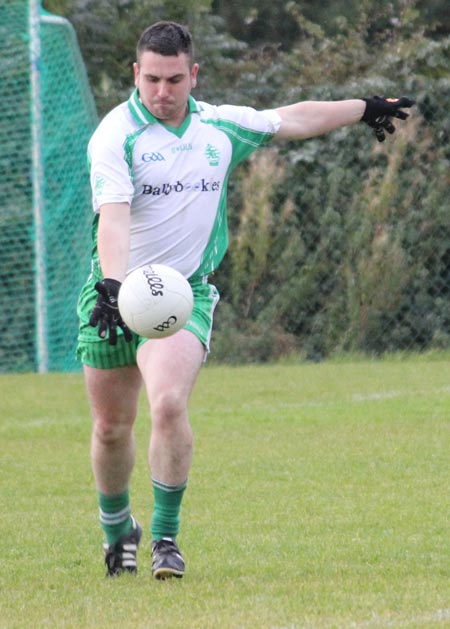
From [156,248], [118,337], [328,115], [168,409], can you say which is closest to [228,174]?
[156,248]

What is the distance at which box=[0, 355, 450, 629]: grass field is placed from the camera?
5031mm

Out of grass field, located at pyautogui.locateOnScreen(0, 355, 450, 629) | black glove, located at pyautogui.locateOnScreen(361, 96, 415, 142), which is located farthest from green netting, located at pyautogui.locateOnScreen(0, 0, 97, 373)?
black glove, located at pyautogui.locateOnScreen(361, 96, 415, 142)

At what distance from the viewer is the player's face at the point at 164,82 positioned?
18.2 ft

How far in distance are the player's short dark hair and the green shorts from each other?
901 millimetres

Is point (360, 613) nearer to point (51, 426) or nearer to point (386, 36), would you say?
point (51, 426)

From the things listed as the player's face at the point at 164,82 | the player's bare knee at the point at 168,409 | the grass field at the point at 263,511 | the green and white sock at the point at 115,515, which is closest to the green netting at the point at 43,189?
the grass field at the point at 263,511

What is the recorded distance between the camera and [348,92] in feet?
49.6

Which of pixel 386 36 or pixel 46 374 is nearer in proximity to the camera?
pixel 46 374

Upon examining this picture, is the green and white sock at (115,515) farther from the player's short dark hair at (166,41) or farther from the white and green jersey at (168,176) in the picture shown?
the player's short dark hair at (166,41)

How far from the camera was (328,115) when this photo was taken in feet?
20.4

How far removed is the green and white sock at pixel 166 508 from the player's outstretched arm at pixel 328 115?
5.13ft

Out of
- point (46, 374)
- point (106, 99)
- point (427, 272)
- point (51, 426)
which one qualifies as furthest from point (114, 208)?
point (106, 99)

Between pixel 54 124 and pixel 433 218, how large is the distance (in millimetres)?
3869

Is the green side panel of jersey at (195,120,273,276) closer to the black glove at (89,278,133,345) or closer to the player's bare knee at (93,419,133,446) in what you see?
the black glove at (89,278,133,345)
